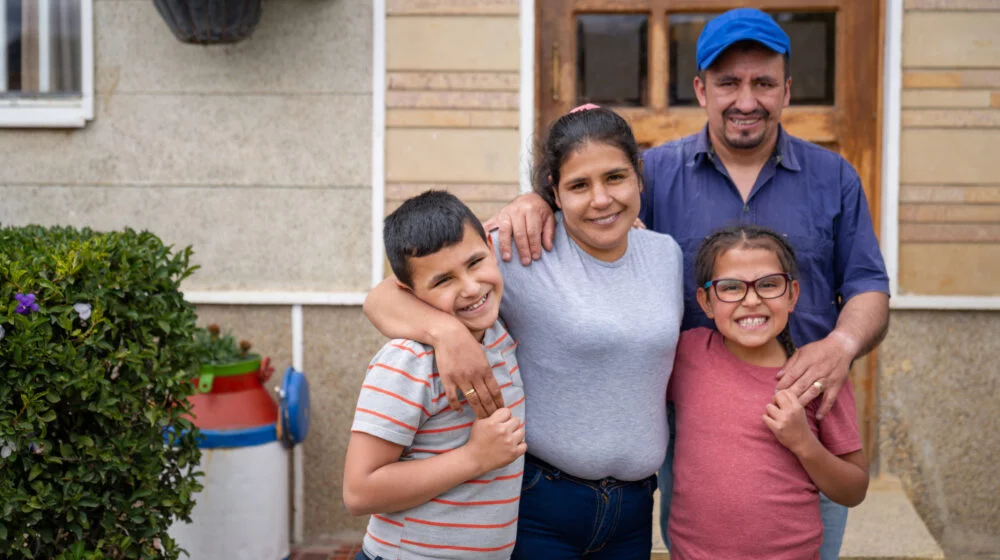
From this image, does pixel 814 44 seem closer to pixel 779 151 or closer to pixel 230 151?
pixel 779 151

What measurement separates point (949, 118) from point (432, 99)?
2140 mm

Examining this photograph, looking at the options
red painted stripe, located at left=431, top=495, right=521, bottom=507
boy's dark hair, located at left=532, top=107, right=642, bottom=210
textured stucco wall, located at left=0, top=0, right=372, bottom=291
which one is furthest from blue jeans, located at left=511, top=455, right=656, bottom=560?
textured stucco wall, located at left=0, top=0, right=372, bottom=291

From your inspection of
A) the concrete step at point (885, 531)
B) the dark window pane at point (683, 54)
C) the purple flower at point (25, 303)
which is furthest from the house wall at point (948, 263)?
the purple flower at point (25, 303)

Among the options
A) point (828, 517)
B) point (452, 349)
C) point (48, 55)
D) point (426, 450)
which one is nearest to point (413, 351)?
point (452, 349)

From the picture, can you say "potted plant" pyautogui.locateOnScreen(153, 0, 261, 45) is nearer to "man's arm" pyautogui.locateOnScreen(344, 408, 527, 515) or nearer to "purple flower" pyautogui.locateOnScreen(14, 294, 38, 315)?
"purple flower" pyautogui.locateOnScreen(14, 294, 38, 315)

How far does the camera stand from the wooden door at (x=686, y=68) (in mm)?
4254

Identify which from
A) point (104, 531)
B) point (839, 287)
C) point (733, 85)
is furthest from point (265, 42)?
point (839, 287)

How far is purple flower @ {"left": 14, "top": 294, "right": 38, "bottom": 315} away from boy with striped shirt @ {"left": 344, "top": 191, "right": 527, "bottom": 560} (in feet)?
4.12

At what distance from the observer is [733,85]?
2.46 m

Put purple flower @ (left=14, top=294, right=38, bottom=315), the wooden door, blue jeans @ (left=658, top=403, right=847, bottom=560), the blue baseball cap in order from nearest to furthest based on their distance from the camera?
the blue baseball cap, blue jeans @ (left=658, top=403, right=847, bottom=560), purple flower @ (left=14, top=294, right=38, bottom=315), the wooden door

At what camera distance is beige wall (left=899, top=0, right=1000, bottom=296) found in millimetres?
4125

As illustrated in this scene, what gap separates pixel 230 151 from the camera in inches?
173

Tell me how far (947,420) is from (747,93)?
243 cm

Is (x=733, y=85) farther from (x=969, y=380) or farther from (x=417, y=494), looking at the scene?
(x=969, y=380)
